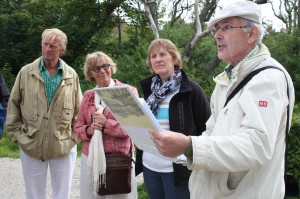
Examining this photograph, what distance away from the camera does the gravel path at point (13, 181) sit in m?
6.41

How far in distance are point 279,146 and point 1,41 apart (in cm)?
1632

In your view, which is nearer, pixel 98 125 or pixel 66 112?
pixel 98 125

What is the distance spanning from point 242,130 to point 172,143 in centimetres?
30

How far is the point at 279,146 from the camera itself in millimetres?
1890

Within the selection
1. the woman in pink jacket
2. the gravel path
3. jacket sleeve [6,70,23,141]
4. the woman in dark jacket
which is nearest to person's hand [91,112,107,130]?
the woman in pink jacket

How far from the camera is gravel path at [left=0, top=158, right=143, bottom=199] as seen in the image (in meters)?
6.41

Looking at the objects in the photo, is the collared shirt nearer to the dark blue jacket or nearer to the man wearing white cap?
the dark blue jacket

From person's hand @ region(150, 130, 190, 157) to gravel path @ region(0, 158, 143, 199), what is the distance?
15.4ft

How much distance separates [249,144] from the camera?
1701 mm

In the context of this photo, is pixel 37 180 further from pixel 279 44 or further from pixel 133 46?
pixel 133 46

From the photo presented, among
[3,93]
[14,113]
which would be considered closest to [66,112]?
[14,113]

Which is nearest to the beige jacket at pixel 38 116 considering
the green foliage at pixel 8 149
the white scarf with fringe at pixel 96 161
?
the white scarf with fringe at pixel 96 161

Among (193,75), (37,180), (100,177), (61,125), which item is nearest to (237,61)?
(100,177)

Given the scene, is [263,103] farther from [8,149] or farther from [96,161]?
[8,149]
